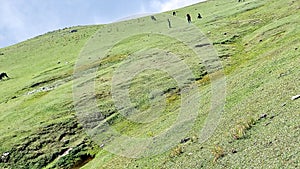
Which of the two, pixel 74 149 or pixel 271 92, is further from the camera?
pixel 74 149

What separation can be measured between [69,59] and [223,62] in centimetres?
5437

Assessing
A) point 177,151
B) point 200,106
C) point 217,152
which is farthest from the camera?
point 200,106

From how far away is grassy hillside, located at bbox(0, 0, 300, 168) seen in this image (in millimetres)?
23188

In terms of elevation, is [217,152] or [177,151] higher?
[217,152]

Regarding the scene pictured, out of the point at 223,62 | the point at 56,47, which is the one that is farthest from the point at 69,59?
the point at 223,62

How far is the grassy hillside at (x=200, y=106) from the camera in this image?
2319 cm

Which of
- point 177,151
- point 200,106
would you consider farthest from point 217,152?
point 200,106

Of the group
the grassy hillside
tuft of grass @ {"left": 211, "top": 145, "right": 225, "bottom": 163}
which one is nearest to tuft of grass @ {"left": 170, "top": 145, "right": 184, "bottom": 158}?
the grassy hillside

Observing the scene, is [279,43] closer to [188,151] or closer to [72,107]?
[72,107]

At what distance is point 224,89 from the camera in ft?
123

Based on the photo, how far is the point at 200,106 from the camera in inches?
1409

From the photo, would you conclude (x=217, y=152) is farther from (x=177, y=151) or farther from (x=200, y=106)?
(x=200, y=106)

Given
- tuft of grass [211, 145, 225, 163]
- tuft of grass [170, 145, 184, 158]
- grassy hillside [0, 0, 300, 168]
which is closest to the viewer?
tuft of grass [211, 145, 225, 163]

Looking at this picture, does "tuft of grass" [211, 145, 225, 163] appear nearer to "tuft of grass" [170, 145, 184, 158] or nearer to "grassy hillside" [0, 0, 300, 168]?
"grassy hillside" [0, 0, 300, 168]
